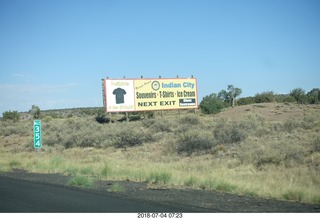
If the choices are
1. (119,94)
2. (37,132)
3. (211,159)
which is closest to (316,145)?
(211,159)

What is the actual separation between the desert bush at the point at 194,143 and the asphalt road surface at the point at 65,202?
45.1ft

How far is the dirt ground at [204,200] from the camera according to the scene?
31.9 feet

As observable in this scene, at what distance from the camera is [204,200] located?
11.1 meters

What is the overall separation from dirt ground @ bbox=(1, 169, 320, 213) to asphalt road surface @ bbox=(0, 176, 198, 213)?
24.7 inches

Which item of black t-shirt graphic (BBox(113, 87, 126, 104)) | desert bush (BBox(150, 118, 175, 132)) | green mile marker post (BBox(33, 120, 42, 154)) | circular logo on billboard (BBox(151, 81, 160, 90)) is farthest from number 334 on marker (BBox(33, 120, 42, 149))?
circular logo on billboard (BBox(151, 81, 160, 90))

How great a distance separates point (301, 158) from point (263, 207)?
9.18 m

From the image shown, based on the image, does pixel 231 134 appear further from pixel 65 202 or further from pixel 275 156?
pixel 65 202

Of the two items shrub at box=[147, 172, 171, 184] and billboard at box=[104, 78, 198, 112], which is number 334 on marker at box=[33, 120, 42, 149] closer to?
shrub at box=[147, 172, 171, 184]

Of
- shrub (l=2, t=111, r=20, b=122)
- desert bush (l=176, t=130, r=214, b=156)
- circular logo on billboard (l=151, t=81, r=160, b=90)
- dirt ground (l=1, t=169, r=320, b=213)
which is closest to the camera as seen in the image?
dirt ground (l=1, t=169, r=320, b=213)

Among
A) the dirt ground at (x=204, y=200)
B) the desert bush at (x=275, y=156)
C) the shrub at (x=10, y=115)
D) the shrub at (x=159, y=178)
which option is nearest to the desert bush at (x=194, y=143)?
the desert bush at (x=275, y=156)

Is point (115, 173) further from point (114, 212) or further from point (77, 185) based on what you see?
point (114, 212)

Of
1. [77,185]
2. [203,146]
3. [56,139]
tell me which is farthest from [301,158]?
[56,139]

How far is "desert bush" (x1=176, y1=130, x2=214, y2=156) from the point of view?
25772 millimetres

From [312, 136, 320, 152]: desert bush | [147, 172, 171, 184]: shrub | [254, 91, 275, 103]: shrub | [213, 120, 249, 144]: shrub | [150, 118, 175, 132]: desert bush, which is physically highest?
[254, 91, 275, 103]: shrub
